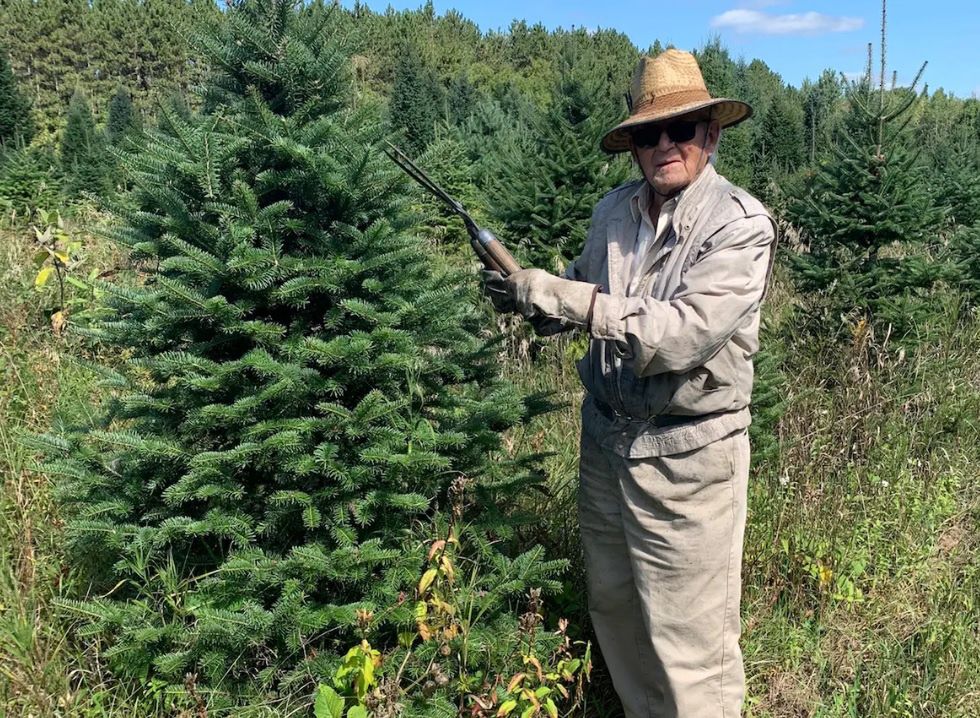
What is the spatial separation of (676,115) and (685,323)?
0.71m

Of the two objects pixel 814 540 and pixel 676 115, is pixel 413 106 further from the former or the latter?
pixel 676 115

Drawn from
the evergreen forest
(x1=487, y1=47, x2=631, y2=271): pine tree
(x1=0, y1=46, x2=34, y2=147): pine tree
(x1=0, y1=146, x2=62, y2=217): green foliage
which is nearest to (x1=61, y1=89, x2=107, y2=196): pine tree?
(x1=0, y1=146, x2=62, y2=217): green foliage

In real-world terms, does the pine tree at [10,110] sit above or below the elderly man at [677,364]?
above

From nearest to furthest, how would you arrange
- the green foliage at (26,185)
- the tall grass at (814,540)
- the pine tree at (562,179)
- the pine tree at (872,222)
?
the tall grass at (814,540) < the pine tree at (872,222) < the pine tree at (562,179) < the green foliage at (26,185)

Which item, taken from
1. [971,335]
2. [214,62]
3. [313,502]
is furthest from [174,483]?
[971,335]

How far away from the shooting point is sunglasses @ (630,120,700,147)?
2.49 m

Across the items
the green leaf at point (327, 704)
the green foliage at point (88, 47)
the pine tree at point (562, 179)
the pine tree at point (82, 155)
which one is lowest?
the green leaf at point (327, 704)

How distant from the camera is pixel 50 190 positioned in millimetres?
11477

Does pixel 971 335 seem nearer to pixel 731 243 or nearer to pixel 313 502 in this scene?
pixel 731 243

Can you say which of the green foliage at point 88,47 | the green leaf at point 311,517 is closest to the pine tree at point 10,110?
the green foliage at point 88,47

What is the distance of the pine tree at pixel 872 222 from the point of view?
603cm

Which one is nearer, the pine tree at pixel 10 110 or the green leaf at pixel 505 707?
the green leaf at pixel 505 707

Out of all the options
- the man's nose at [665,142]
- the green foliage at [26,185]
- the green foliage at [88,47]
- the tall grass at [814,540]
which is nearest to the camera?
the man's nose at [665,142]

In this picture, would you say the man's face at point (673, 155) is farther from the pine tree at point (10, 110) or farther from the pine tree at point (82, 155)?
the pine tree at point (10, 110)
